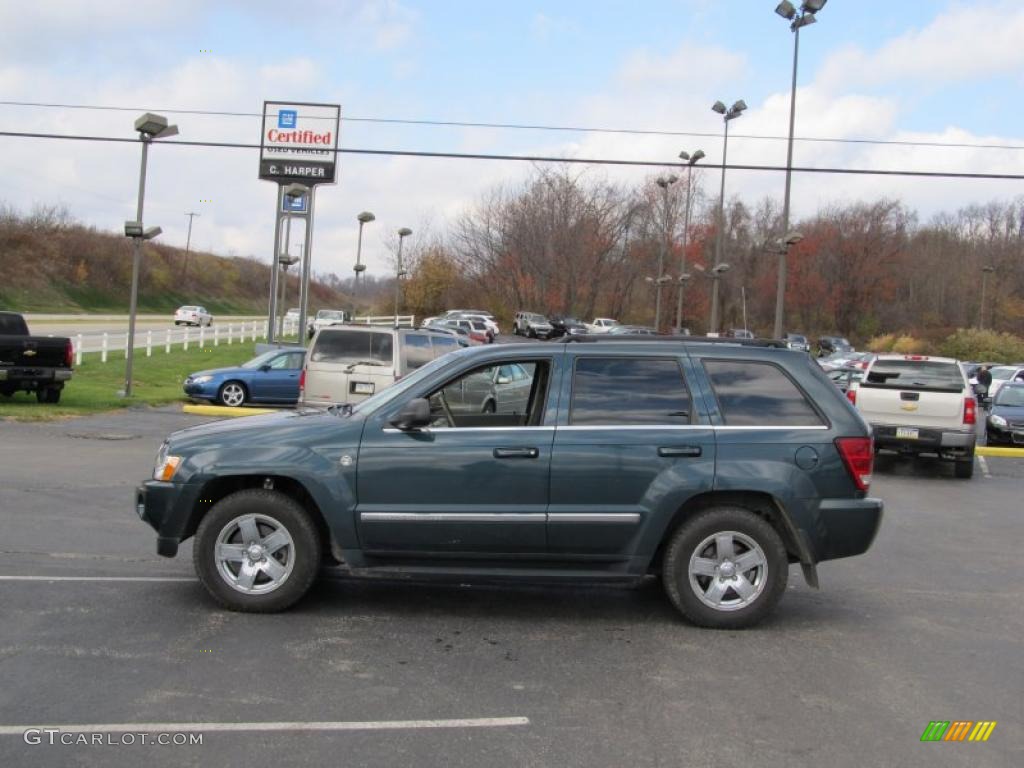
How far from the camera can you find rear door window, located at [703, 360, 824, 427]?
5.86m

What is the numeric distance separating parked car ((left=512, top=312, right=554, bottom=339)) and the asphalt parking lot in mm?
55236

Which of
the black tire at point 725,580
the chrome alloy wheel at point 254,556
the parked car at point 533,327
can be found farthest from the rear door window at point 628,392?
the parked car at point 533,327

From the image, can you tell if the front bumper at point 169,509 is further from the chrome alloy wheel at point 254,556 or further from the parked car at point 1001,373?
the parked car at point 1001,373

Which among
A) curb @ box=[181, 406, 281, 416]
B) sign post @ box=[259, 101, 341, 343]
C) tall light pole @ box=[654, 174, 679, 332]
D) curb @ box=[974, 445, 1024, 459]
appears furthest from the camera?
tall light pole @ box=[654, 174, 679, 332]

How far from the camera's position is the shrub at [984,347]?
58.6 metres

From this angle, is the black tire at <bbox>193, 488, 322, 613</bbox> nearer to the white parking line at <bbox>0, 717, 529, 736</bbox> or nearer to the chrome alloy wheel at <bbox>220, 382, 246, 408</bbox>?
the white parking line at <bbox>0, 717, 529, 736</bbox>

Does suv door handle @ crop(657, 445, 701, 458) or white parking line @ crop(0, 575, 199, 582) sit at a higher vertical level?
suv door handle @ crop(657, 445, 701, 458)

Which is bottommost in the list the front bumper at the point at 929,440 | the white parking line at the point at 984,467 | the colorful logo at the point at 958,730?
the colorful logo at the point at 958,730

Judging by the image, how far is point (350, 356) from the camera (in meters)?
15.1

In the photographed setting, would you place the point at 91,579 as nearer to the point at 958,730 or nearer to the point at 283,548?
the point at 283,548

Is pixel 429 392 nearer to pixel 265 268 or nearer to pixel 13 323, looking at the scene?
pixel 13 323

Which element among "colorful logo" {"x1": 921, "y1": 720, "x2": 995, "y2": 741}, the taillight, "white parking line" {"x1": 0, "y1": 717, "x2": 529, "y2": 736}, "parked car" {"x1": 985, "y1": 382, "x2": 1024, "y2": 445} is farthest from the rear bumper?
"parked car" {"x1": 985, "y1": 382, "x2": 1024, "y2": 445}

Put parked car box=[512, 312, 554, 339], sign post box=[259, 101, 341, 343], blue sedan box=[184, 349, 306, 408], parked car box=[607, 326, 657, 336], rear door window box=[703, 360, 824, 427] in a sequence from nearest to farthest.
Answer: rear door window box=[703, 360, 824, 427] → parked car box=[607, 326, 657, 336] → blue sedan box=[184, 349, 306, 408] → sign post box=[259, 101, 341, 343] → parked car box=[512, 312, 554, 339]

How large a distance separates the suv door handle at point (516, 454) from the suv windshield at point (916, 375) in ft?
34.9
